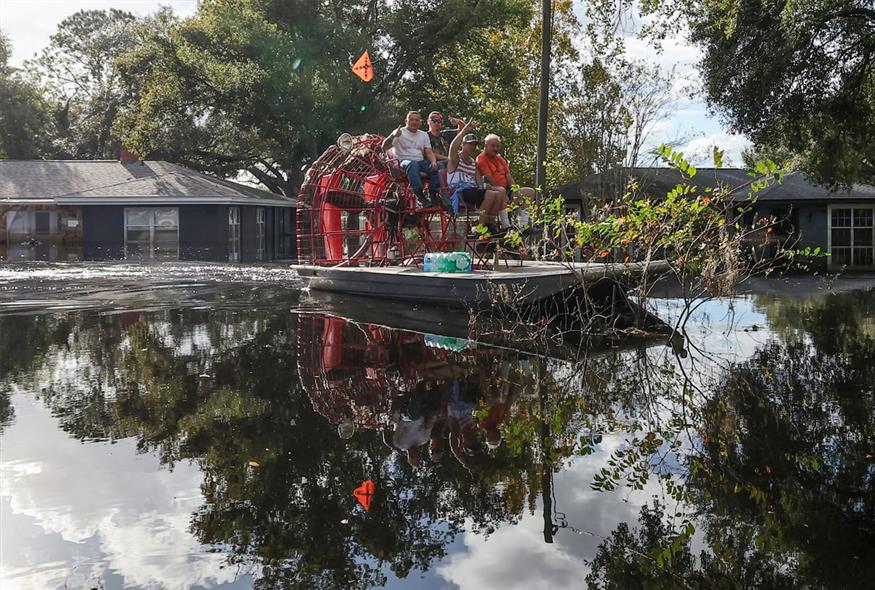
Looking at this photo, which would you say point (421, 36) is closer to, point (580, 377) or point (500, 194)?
point (500, 194)

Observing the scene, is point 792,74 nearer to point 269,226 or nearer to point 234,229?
point 234,229

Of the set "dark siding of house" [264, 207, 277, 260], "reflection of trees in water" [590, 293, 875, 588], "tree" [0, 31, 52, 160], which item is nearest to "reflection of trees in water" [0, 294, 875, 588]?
"reflection of trees in water" [590, 293, 875, 588]

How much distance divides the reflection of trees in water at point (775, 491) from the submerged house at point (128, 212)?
2808cm

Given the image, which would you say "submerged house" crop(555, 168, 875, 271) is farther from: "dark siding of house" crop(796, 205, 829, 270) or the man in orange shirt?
the man in orange shirt

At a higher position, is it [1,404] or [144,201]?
[144,201]

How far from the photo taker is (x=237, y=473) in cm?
522

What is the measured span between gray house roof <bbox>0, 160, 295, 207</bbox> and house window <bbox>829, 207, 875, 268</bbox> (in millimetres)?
22500

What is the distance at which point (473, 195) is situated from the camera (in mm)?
13930

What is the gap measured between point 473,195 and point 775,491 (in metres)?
9.51

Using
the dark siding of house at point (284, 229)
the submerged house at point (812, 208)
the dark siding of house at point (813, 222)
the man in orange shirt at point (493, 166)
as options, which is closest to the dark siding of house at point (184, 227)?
the dark siding of house at point (284, 229)

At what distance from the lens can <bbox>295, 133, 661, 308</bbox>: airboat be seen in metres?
12.1

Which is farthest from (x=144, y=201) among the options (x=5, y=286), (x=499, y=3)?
(x=5, y=286)

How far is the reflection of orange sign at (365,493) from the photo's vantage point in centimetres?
470

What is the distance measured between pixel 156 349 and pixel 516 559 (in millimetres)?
6775
